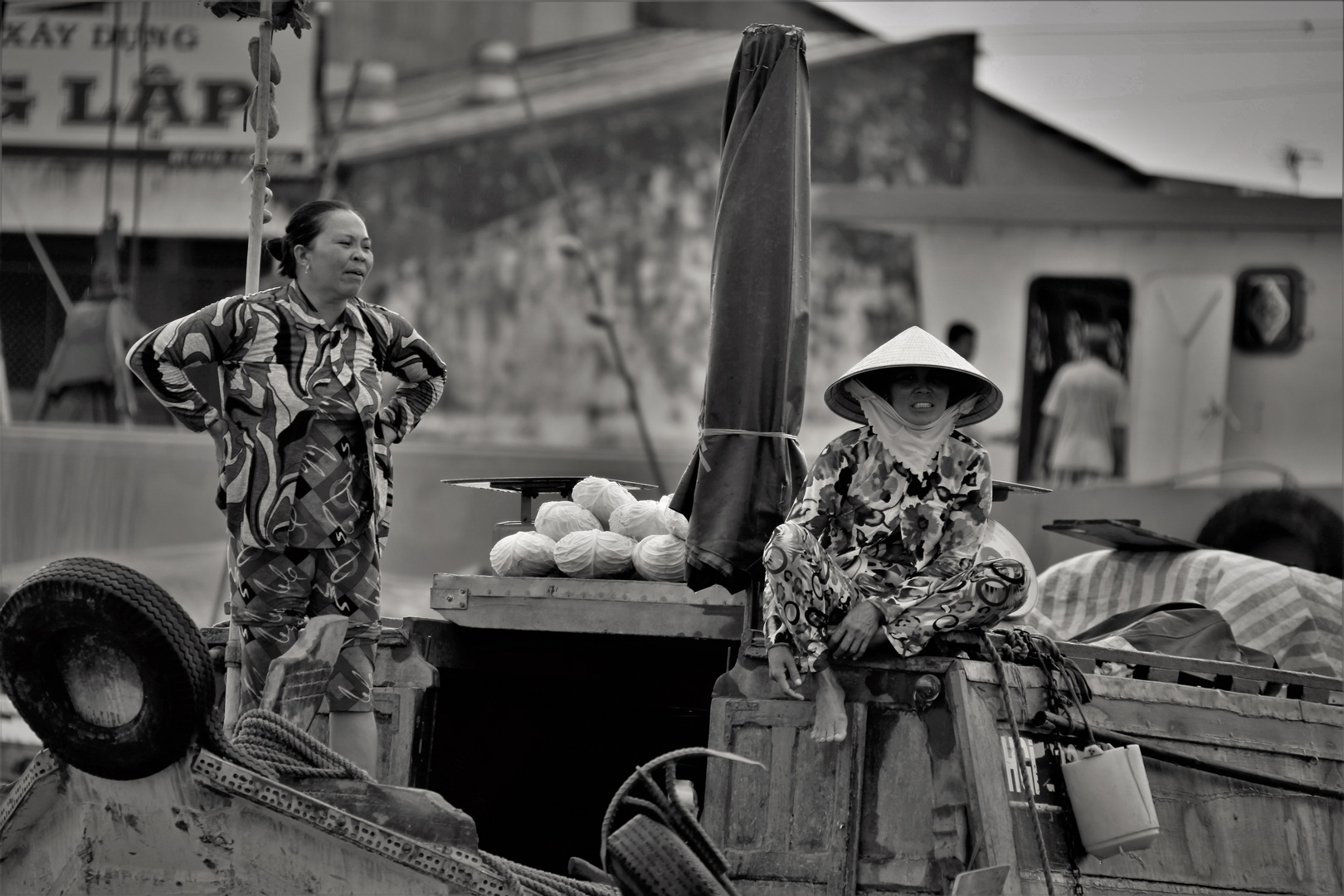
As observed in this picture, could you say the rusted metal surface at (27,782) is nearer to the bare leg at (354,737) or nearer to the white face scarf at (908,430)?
the bare leg at (354,737)

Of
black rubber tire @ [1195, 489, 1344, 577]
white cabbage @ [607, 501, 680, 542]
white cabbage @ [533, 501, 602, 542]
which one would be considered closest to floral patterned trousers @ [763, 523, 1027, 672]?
white cabbage @ [607, 501, 680, 542]

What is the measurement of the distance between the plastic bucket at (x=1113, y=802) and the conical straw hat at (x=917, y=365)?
3.22 ft

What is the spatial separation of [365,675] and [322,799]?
0.63m

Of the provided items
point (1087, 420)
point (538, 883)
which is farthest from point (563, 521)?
point (1087, 420)

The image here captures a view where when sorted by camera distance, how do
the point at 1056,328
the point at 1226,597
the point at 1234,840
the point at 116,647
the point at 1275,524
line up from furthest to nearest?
the point at 1056,328, the point at 1275,524, the point at 1226,597, the point at 1234,840, the point at 116,647

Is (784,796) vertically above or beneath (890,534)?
beneath

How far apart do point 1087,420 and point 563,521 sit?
8862mm

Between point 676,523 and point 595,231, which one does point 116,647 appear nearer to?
point 676,523

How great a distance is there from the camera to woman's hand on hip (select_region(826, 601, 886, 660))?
3756 millimetres

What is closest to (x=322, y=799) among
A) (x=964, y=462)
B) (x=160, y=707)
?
(x=160, y=707)

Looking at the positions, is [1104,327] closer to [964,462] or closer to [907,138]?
[907,138]

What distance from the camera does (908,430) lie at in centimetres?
411

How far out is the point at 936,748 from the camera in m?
3.81

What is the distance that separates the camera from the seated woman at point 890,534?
3779 mm
